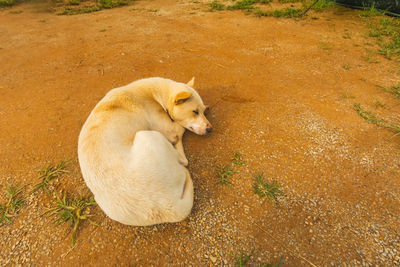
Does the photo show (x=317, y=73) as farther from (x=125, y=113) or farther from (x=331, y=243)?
(x=125, y=113)

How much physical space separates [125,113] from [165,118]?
0.77 metres

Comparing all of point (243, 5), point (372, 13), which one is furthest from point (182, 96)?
point (372, 13)

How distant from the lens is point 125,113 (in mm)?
2729

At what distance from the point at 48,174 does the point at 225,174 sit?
279cm

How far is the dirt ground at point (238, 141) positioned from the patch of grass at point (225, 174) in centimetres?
9

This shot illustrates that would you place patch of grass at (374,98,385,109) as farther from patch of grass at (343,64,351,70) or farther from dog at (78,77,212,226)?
dog at (78,77,212,226)

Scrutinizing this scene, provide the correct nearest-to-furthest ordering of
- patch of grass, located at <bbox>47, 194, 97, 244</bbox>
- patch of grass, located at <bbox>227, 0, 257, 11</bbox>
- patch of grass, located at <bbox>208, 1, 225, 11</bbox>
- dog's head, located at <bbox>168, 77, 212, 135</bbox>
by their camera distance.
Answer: patch of grass, located at <bbox>47, 194, 97, 244</bbox> → dog's head, located at <bbox>168, 77, 212, 135</bbox> → patch of grass, located at <bbox>227, 0, 257, 11</bbox> → patch of grass, located at <bbox>208, 1, 225, 11</bbox>

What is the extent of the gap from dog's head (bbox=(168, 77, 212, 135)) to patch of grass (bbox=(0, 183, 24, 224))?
8.41ft

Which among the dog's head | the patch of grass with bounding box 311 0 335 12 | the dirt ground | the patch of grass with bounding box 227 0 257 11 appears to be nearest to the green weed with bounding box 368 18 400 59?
the dirt ground

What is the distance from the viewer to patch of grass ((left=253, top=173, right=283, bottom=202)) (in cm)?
258

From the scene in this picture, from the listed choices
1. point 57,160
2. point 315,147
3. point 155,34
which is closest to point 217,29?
point 155,34

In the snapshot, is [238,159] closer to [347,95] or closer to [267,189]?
[267,189]

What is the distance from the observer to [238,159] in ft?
9.95

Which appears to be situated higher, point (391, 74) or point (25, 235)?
point (391, 74)
